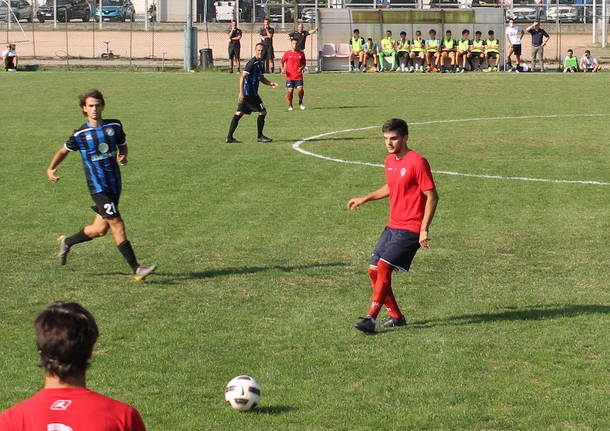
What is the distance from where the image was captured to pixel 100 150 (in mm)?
12742

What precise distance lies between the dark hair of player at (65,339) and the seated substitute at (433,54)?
47.5m

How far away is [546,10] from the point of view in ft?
227

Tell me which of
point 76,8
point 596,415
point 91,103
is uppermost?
point 76,8

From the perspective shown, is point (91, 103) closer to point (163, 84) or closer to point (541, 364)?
point (541, 364)

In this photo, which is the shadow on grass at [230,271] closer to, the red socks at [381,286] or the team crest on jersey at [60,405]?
the red socks at [381,286]

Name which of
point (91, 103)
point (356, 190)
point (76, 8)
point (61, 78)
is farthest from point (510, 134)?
point (76, 8)

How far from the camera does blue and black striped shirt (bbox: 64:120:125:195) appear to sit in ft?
41.6

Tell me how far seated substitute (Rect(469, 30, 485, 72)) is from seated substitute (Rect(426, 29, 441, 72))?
158 cm

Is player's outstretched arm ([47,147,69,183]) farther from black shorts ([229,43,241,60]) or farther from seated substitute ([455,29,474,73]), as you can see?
seated substitute ([455,29,474,73])

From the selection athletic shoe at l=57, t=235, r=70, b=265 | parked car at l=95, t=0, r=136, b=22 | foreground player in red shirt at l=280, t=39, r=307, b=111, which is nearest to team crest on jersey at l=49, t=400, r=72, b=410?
athletic shoe at l=57, t=235, r=70, b=265

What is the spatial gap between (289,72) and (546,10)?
A: 39485mm

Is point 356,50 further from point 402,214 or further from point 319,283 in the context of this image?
point 402,214

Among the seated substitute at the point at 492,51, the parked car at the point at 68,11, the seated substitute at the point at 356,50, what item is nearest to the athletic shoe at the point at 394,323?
the seated substitute at the point at 356,50

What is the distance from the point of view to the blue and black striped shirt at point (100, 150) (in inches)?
500
